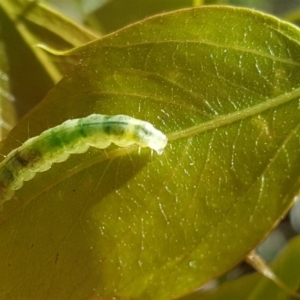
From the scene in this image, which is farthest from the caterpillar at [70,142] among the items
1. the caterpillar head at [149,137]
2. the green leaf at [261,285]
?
the green leaf at [261,285]

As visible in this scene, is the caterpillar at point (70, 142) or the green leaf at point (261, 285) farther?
the green leaf at point (261, 285)

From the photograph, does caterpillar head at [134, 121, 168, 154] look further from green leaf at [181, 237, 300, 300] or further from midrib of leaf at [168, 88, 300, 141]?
green leaf at [181, 237, 300, 300]

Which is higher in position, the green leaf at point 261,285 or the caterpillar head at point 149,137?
the caterpillar head at point 149,137

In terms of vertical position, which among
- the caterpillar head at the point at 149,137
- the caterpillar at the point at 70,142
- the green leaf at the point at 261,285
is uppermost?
the caterpillar at the point at 70,142

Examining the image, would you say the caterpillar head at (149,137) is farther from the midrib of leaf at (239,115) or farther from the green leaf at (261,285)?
the green leaf at (261,285)

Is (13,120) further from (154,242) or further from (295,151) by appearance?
(295,151)

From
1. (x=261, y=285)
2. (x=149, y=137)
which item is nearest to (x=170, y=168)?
(x=149, y=137)

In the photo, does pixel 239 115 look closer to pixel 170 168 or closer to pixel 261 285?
pixel 170 168
